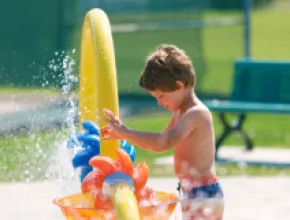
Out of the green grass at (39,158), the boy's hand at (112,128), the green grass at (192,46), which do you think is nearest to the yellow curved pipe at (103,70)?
the boy's hand at (112,128)

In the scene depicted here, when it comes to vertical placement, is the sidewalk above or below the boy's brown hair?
below

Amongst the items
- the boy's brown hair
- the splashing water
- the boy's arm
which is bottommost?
the splashing water

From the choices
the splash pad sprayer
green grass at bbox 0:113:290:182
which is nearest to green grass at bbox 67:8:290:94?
green grass at bbox 0:113:290:182

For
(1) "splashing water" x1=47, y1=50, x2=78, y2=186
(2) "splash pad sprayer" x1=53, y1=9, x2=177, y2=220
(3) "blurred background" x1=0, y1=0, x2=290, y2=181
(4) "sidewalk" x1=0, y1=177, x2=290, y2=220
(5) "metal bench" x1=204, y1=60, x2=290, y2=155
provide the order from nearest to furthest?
(2) "splash pad sprayer" x1=53, y1=9, x2=177, y2=220 → (1) "splashing water" x1=47, y1=50, x2=78, y2=186 → (4) "sidewalk" x1=0, y1=177, x2=290, y2=220 → (3) "blurred background" x1=0, y1=0, x2=290, y2=181 → (5) "metal bench" x1=204, y1=60, x2=290, y2=155

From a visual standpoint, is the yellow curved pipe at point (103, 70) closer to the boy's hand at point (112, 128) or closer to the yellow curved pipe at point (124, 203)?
the boy's hand at point (112, 128)

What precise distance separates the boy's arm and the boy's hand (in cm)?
2

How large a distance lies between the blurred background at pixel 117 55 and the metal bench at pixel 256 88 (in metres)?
0.52

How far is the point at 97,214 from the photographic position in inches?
174

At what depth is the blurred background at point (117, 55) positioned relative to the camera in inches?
312

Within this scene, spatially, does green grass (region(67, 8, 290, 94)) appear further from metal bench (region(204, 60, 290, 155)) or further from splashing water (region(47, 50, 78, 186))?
splashing water (region(47, 50, 78, 186))

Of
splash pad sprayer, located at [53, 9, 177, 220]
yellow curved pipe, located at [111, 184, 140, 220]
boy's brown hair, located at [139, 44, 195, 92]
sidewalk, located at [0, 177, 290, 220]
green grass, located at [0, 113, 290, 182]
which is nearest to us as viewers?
yellow curved pipe, located at [111, 184, 140, 220]

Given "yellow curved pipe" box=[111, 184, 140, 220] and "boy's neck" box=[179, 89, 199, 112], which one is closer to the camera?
"yellow curved pipe" box=[111, 184, 140, 220]

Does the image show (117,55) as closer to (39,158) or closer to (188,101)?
(39,158)

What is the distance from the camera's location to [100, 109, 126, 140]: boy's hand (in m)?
4.21
